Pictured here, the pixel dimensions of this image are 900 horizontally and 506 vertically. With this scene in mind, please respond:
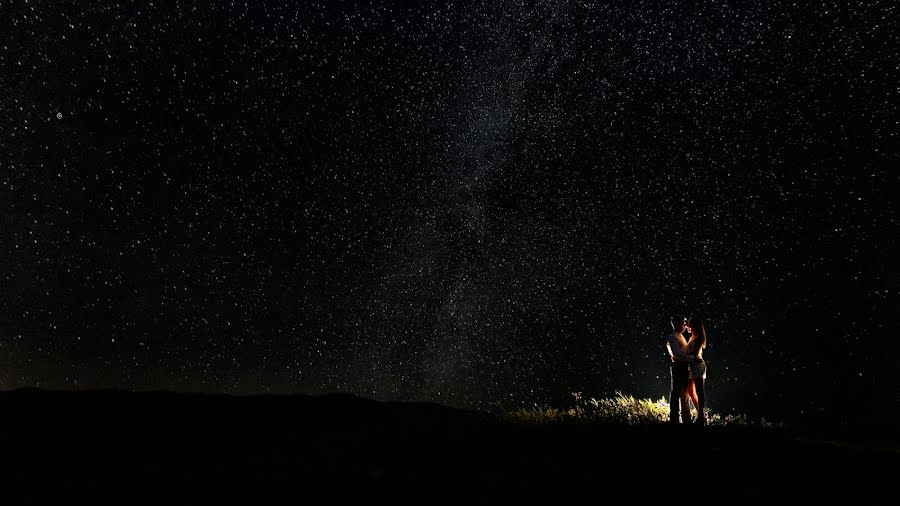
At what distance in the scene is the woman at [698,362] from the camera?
8.21 m

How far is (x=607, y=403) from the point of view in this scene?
1027 cm

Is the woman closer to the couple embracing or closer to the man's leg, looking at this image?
the couple embracing

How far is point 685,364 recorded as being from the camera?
827 cm

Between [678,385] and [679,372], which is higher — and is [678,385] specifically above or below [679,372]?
below

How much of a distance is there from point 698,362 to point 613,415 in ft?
5.01

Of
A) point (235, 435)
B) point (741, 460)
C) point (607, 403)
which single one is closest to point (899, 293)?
point (607, 403)

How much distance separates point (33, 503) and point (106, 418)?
9.90 ft

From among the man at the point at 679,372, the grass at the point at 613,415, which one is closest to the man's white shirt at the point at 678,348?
the man at the point at 679,372

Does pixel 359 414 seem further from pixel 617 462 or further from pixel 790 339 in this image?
pixel 790 339

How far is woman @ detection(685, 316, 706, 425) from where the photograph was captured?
821cm

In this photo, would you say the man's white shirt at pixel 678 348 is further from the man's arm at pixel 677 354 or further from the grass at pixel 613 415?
the grass at pixel 613 415

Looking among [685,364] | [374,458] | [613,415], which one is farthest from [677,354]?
[374,458]

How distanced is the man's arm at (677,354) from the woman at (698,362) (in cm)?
8

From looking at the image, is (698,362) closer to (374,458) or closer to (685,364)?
(685,364)
